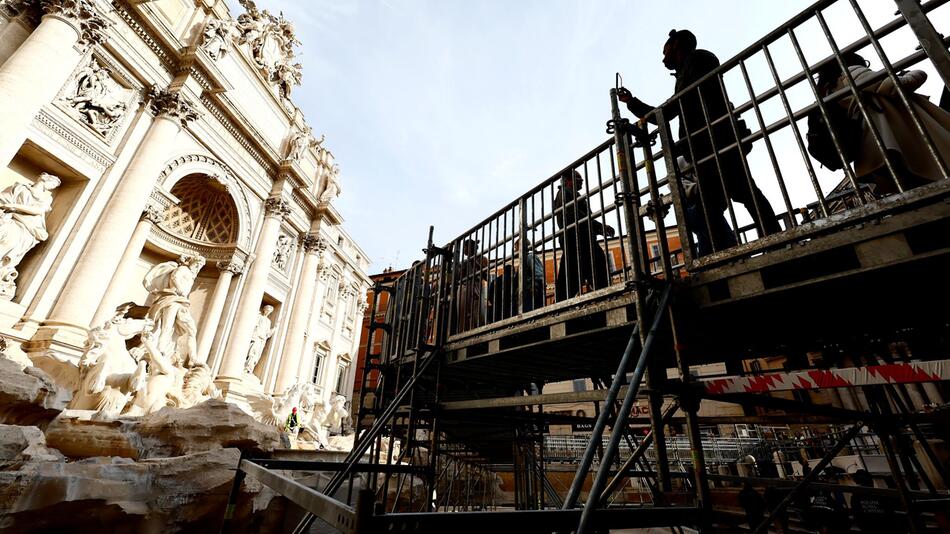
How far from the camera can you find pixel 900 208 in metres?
2.01

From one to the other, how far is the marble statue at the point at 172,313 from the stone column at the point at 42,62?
15.8 feet

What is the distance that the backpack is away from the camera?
266cm

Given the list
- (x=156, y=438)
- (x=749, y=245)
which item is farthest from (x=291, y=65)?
(x=749, y=245)

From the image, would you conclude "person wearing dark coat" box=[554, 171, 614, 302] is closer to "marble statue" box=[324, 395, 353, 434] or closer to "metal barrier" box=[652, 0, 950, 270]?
"metal barrier" box=[652, 0, 950, 270]

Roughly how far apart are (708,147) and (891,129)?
43.5 inches

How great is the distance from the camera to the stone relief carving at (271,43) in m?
18.7

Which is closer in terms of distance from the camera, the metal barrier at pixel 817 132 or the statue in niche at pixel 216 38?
the metal barrier at pixel 817 132

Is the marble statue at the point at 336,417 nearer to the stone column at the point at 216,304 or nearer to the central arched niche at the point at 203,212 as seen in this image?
the stone column at the point at 216,304

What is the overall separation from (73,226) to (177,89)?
5834 millimetres

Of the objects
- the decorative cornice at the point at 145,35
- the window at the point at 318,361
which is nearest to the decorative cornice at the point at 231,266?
the decorative cornice at the point at 145,35

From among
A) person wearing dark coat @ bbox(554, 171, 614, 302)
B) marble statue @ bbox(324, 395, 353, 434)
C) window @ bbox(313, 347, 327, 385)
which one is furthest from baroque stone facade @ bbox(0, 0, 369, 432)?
person wearing dark coat @ bbox(554, 171, 614, 302)

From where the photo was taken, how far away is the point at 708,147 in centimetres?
333

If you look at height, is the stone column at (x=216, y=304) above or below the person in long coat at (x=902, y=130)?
above

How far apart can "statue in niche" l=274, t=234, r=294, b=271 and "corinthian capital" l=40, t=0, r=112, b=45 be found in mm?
9710
